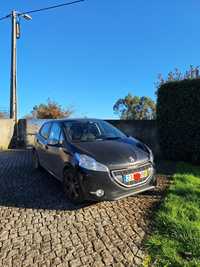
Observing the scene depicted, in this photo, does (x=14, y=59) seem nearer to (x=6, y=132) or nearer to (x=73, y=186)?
(x=6, y=132)

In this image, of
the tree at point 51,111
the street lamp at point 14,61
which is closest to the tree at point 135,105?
the tree at point 51,111

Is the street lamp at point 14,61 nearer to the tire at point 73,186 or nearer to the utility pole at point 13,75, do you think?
the utility pole at point 13,75

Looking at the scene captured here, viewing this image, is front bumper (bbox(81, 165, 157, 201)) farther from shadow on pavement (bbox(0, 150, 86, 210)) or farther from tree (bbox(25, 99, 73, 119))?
tree (bbox(25, 99, 73, 119))

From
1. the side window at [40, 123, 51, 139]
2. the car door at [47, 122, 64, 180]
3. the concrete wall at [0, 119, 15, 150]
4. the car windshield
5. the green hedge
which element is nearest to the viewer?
the car door at [47, 122, 64, 180]

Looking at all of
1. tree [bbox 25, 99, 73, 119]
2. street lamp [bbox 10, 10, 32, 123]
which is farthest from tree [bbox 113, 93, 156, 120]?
street lamp [bbox 10, 10, 32, 123]

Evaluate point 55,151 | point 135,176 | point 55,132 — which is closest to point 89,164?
point 135,176

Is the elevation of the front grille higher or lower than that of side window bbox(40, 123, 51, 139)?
lower

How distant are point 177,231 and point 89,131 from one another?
2.77m

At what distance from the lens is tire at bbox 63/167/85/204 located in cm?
438

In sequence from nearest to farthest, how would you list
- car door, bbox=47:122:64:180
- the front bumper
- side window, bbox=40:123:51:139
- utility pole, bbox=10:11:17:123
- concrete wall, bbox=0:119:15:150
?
the front bumper < car door, bbox=47:122:64:180 < side window, bbox=40:123:51:139 < concrete wall, bbox=0:119:15:150 < utility pole, bbox=10:11:17:123

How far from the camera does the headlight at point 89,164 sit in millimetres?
4176

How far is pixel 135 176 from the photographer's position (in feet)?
14.3

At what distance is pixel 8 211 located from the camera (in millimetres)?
4391

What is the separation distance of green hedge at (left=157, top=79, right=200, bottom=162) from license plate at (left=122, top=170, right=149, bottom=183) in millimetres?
4020
